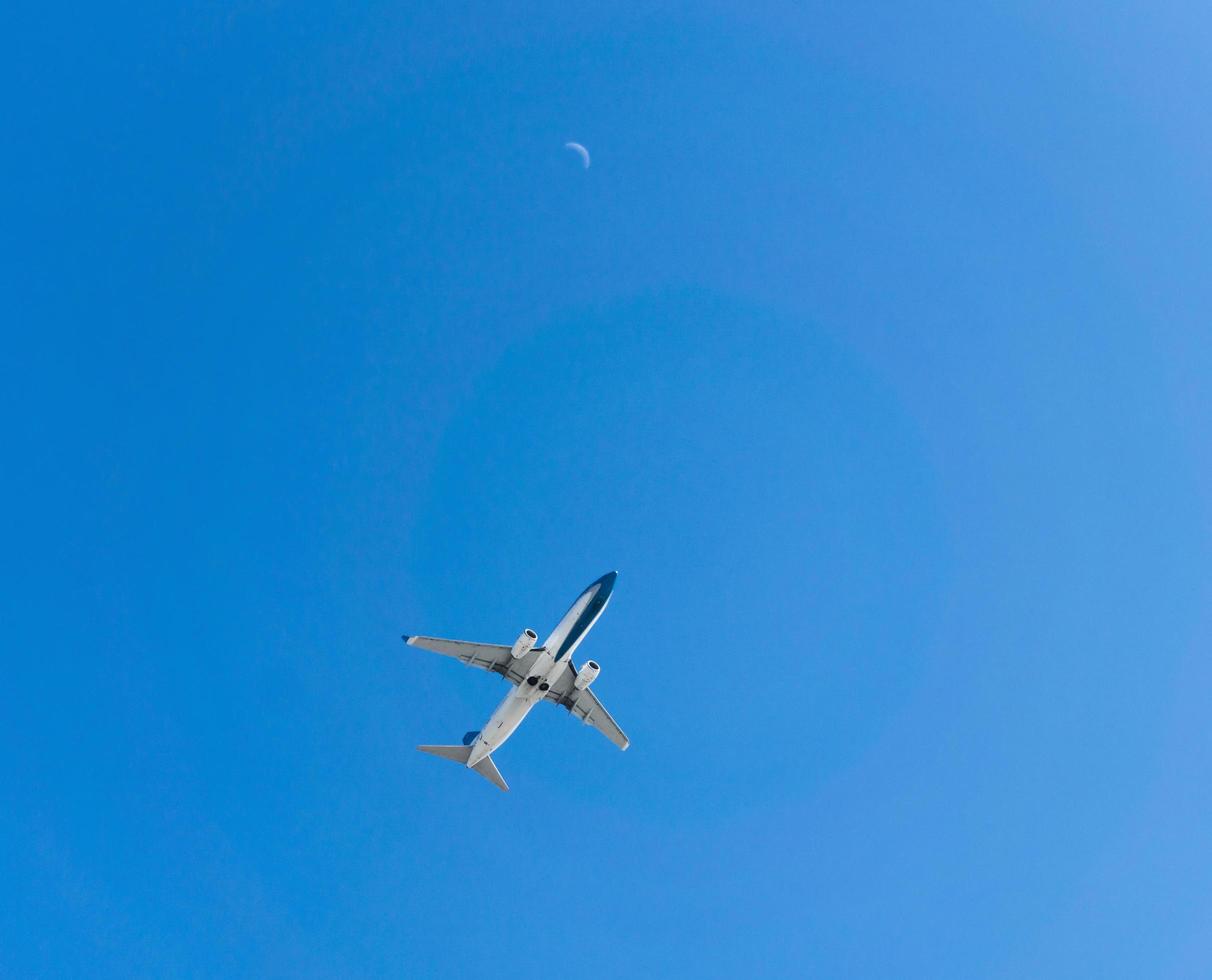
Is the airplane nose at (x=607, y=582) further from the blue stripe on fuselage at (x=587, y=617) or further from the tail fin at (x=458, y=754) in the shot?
the tail fin at (x=458, y=754)

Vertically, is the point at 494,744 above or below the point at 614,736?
below

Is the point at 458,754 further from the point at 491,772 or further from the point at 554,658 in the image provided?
the point at 554,658

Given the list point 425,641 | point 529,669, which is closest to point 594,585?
point 529,669

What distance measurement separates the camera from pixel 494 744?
74688 millimetres

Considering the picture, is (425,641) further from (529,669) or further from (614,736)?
(614,736)

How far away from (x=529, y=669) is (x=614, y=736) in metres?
11.1

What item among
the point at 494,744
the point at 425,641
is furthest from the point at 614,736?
the point at 425,641

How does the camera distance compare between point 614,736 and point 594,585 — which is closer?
point 594,585

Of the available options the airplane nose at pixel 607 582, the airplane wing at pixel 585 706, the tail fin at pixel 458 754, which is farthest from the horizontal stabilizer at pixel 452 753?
the airplane nose at pixel 607 582

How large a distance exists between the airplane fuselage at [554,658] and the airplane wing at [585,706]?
2216 millimetres

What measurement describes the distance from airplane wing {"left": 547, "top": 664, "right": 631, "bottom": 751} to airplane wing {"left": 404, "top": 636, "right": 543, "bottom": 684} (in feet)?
11.1

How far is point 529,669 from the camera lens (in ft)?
235

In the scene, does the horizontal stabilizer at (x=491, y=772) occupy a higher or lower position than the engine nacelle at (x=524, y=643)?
lower

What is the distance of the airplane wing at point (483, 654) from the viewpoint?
71.9 metres
